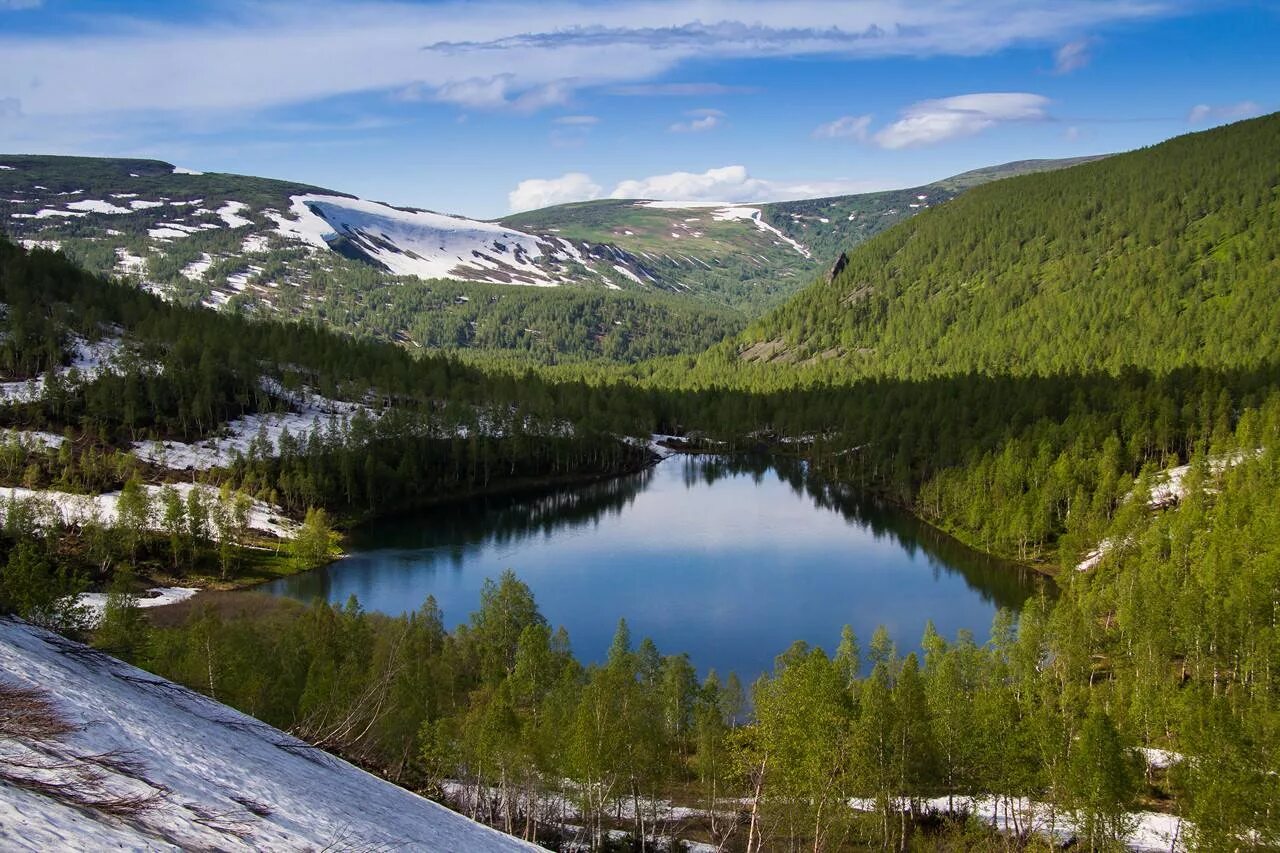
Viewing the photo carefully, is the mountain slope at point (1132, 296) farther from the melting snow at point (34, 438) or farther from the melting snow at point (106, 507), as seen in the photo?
the melting snow at point (34, 438)

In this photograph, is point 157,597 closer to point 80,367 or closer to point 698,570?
point 698,570

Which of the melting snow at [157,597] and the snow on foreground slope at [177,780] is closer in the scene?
the snow on foreground slope at [177,780]

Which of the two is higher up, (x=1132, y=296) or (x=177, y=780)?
(x=1132, y=296)

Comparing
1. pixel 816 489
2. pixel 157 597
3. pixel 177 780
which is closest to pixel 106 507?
pixel 157 597

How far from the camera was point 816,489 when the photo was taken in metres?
108

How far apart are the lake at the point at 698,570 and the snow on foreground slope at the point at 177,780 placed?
4343 cm

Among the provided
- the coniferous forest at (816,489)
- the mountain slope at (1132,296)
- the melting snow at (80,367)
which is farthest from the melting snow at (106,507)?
the mountain slope at (1132,296)

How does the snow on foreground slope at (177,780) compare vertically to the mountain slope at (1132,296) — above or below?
below

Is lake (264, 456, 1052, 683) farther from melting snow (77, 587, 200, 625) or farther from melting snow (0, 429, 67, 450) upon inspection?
melting snow (0, 429, 67, 450)

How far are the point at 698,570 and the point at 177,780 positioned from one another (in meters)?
67.6

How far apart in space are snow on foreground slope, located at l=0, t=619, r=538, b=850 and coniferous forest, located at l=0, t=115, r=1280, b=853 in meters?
2.80

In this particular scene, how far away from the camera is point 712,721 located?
3241 cm

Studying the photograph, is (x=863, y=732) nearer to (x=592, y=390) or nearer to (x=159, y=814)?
(x=159, y=814)

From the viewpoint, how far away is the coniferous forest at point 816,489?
26.5m
